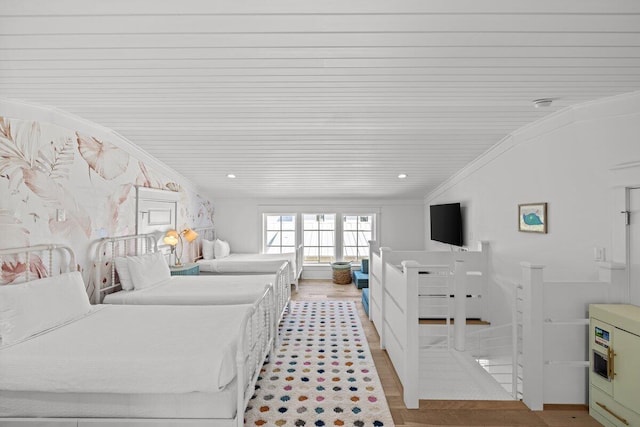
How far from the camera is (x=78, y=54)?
7.11 ft

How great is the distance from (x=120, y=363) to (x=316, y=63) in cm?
235

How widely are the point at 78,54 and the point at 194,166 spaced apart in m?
3.30

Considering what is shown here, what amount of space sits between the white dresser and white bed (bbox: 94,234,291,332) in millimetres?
2902

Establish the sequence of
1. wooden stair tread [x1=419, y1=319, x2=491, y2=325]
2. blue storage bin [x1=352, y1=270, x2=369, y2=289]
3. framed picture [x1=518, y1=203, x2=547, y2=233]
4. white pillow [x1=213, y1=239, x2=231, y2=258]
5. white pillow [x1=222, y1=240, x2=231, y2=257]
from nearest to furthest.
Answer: framed picture [x1=518, y1=203, x2=547, y2=233], wooden stair tread [x1=419, y1=319, x2=491, y2=325], blue storage bin [x1=352, y1=270, x2=369, y2=289], white pillow [x1=213, y1=239, x2=231, y2=258], white pillow [x1=222, y1=240, x2=231, y2=257]


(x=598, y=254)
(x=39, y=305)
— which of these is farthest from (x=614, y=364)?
(x=39, y=305)

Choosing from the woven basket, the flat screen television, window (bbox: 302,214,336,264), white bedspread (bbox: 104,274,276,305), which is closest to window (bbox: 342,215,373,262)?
window (bbox: 302,214,336,264)

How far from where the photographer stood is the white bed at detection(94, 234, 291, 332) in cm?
355

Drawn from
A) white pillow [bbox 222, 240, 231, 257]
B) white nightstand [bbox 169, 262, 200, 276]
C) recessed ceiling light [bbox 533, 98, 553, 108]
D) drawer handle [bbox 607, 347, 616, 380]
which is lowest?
drawer handle [bbox 607, 347, 616, 380]

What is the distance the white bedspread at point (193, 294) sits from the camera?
3.53 metres

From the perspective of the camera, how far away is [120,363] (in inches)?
78.5

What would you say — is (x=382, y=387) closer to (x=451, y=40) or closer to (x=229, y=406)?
(x=229, y=406)

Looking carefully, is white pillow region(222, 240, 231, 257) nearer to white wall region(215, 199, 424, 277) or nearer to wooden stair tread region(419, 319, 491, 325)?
white wall region(215, 199, 424, 277)

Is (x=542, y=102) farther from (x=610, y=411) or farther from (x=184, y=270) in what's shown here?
(x=184, y=270)

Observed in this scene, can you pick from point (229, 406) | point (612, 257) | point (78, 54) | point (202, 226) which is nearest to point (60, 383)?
point (229, 406)
